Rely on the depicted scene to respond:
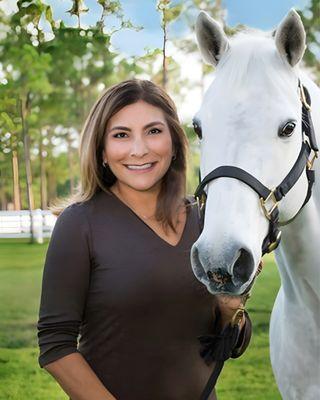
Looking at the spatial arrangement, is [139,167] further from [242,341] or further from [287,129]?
[242,341]

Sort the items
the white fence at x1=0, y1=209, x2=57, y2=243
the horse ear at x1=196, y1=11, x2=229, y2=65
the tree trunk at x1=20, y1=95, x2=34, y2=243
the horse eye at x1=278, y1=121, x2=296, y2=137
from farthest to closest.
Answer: the white fence at x1=0, y1=209, x2=57, y2=243 < the tree trunk at x1=20, y1=95, x2=34, y2=243 < the horse ear at x1=196, y1=11, x2=229, y2=65 < the horse eye at x1=278, y1=121, x2=296, y2=137

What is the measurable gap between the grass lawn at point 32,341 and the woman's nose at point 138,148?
278 cm

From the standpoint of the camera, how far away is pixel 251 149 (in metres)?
1.10

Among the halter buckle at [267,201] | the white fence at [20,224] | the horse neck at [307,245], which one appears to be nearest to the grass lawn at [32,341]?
the white fence at [20,224]

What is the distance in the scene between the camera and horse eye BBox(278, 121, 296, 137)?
1130 mm

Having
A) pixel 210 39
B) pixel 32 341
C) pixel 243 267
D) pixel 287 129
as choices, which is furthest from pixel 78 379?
pixel 32 341

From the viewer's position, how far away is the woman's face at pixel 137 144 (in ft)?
4.27

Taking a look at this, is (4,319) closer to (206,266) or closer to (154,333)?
(154,333)

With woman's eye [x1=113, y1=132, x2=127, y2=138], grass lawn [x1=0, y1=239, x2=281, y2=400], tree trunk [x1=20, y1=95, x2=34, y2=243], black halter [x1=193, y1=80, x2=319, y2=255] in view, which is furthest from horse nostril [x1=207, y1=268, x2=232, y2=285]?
tree trunk [x1=20, y1=95, x2=34, y2=243]

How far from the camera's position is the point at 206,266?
1.04 meters

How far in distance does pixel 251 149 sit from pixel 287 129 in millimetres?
109

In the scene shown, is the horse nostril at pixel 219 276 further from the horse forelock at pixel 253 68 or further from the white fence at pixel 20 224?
the white fence at pixel 20 224

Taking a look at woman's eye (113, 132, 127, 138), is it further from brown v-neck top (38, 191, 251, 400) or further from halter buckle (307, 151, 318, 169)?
halter buckle (307, 151, 318, 169)

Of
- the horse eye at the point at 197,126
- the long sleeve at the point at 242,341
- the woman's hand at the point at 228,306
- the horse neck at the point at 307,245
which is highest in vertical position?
the horse eye at the point at 197,126
